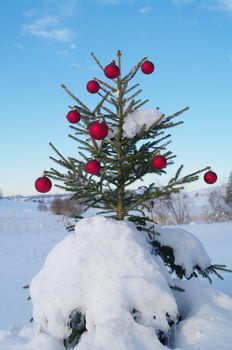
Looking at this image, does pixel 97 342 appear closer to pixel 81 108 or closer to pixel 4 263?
pixel 81 108

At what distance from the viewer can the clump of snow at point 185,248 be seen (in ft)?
10.1

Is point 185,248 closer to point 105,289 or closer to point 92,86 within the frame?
point 105,289

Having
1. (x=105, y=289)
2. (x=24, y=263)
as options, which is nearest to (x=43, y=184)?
(x=105, y=289)

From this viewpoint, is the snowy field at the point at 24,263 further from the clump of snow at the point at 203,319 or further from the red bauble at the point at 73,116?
the clump of snow at the point at 203,319

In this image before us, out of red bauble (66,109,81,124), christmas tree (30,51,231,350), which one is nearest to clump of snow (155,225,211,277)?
christmas tree (30,51,231,350)

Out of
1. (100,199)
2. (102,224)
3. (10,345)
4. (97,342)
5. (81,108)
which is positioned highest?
(81,108)

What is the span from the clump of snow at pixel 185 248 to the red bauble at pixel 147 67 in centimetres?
139

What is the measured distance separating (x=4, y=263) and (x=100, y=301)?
6.42 meters

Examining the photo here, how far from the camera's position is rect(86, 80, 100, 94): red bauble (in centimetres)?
314

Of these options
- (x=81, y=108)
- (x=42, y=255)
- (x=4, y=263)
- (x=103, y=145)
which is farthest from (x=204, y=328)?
(x=42, y=255)

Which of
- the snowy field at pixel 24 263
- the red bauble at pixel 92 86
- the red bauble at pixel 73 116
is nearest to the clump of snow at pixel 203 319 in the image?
the snowy field at pixel 24 263

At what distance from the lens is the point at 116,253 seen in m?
2.56

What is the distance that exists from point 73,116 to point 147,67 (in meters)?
0.78

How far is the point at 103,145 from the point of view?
3.25 metres
